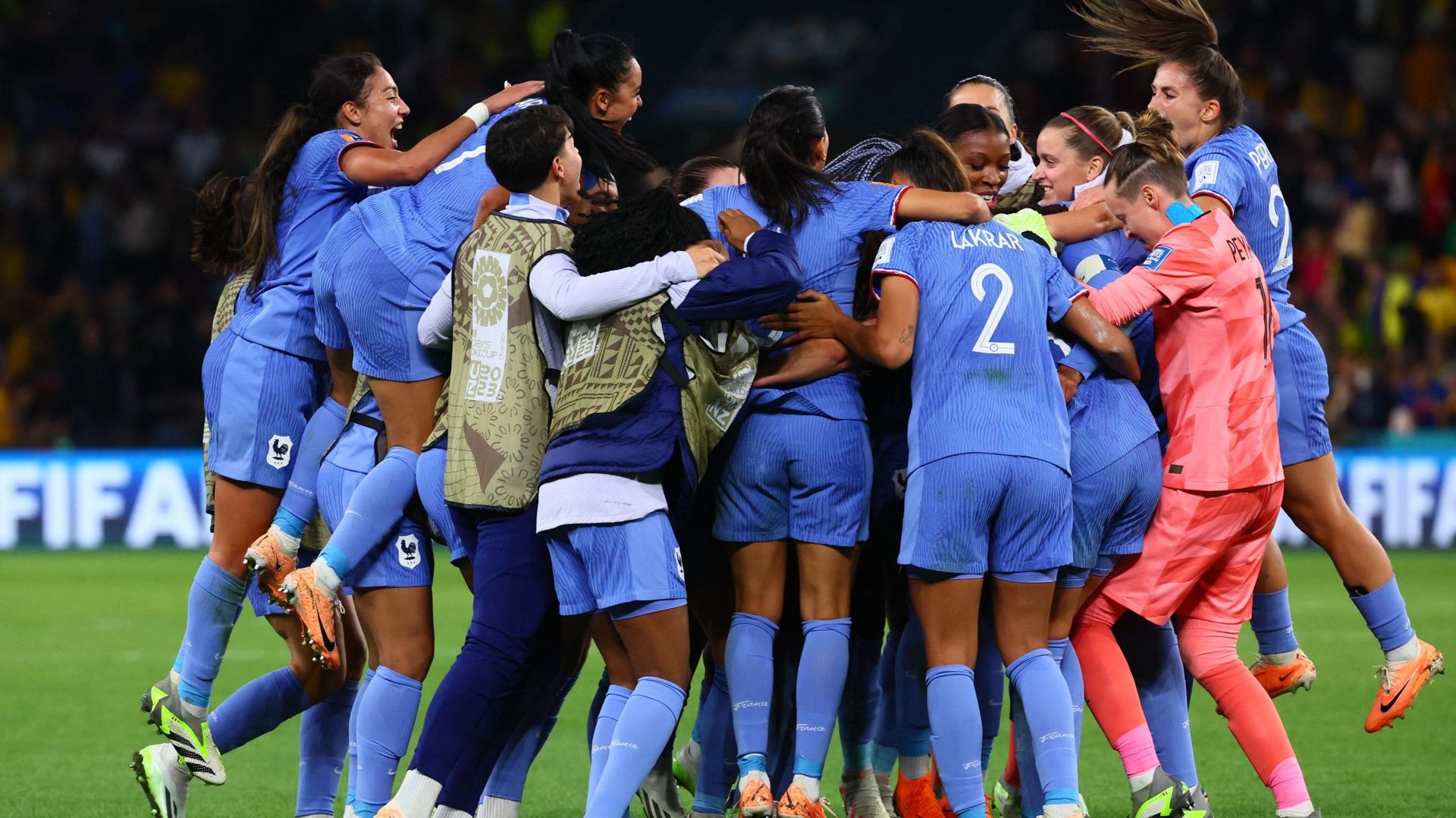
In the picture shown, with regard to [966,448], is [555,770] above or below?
below

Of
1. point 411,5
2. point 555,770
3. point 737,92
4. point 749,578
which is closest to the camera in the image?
point 749,578

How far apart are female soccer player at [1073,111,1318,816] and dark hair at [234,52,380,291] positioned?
2.51 metres

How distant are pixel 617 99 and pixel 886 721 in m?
2.21

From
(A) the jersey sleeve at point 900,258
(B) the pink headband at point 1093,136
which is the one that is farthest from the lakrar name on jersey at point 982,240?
(B) the pink headband at point 1093,136

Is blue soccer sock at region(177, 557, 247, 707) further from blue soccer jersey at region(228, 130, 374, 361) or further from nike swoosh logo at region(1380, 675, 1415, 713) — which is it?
nike swoosh logo at region(1380, 675, 1415, 713)

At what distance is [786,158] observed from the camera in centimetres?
478

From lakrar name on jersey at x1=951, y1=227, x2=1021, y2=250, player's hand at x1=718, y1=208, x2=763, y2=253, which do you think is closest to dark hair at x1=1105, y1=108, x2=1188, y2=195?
lakrar name on jersey at x1=951, y1=227, x2=1021, y2=250

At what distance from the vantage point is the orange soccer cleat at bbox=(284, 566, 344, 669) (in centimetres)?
466

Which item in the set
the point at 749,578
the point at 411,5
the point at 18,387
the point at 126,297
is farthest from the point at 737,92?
the point at 749,578

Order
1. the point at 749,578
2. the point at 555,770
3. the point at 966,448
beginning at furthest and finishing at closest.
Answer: the point at 555,770 < the point at 749,578 < the point at 966,448

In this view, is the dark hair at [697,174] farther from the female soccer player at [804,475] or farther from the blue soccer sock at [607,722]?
the blue soccer sock at [607,722]

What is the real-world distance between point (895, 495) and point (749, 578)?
57 cm

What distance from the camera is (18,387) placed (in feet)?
51.9

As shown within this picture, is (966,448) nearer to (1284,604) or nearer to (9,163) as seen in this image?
(1284,604)
